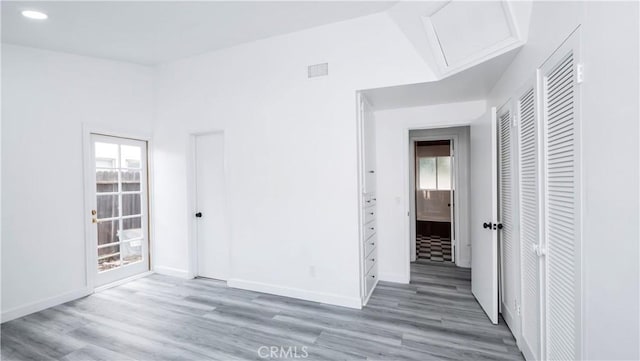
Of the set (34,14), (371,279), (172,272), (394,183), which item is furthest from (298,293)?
(34,14)

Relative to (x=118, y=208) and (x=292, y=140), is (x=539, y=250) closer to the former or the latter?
(x=292, y=140)

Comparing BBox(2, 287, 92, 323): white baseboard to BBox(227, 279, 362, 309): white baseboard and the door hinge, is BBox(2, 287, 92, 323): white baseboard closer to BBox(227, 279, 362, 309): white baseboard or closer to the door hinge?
BBox(227, 279, 362, 309): white baseboard

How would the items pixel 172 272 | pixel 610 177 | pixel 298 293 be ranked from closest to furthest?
1. pixel 610 177
2. pixel 298 293
3. pixel 172 272

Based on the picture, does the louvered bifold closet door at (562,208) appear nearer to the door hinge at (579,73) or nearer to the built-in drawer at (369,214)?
the door hinge at (579,73)

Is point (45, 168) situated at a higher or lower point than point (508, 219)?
higher

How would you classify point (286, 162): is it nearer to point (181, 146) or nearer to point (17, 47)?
point (181, 146)

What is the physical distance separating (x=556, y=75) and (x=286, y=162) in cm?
247

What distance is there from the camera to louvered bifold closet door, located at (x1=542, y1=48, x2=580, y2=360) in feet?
4.42

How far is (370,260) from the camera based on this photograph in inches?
133

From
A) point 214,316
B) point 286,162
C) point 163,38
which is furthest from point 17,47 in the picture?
point 214,316

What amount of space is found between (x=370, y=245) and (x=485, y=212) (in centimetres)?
134

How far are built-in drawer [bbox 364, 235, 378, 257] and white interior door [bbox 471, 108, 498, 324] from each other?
45.7 inches

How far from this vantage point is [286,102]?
325 cm

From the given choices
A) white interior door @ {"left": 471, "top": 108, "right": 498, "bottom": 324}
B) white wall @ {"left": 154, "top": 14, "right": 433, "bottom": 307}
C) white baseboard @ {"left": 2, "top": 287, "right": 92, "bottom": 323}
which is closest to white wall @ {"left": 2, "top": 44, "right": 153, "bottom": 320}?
white baseboard @ {"left": 2, "top": 287, "right": 92, "bottom": 323}
